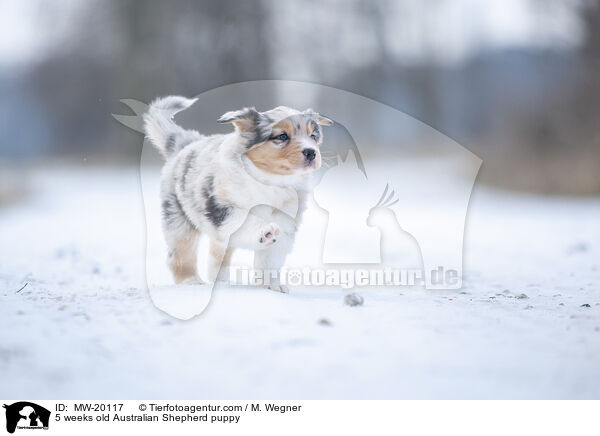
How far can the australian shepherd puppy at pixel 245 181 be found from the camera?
316 centimetres

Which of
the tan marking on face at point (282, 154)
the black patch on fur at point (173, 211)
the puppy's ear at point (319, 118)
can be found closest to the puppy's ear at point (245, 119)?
the tan marking on face at point (282, 154)

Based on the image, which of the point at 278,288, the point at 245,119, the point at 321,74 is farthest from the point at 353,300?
the point at 321,74

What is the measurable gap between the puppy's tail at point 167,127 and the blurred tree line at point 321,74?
703 centimetres

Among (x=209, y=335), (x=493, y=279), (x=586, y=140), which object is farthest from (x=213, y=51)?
(x=209, y=335)

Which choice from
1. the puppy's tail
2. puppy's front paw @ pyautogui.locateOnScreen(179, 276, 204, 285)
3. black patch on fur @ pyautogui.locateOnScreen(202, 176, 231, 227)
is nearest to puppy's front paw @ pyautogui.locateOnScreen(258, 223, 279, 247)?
black patch on fur @ pyautogui.locateOnScreen(202, 176, 231, 227)

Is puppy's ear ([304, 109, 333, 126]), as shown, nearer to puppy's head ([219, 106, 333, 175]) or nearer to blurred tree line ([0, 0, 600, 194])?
puppy's head ([219, 106, 333, 175])

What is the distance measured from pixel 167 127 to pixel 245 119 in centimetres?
85

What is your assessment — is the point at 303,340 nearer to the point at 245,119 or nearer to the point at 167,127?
the point at 245,119
